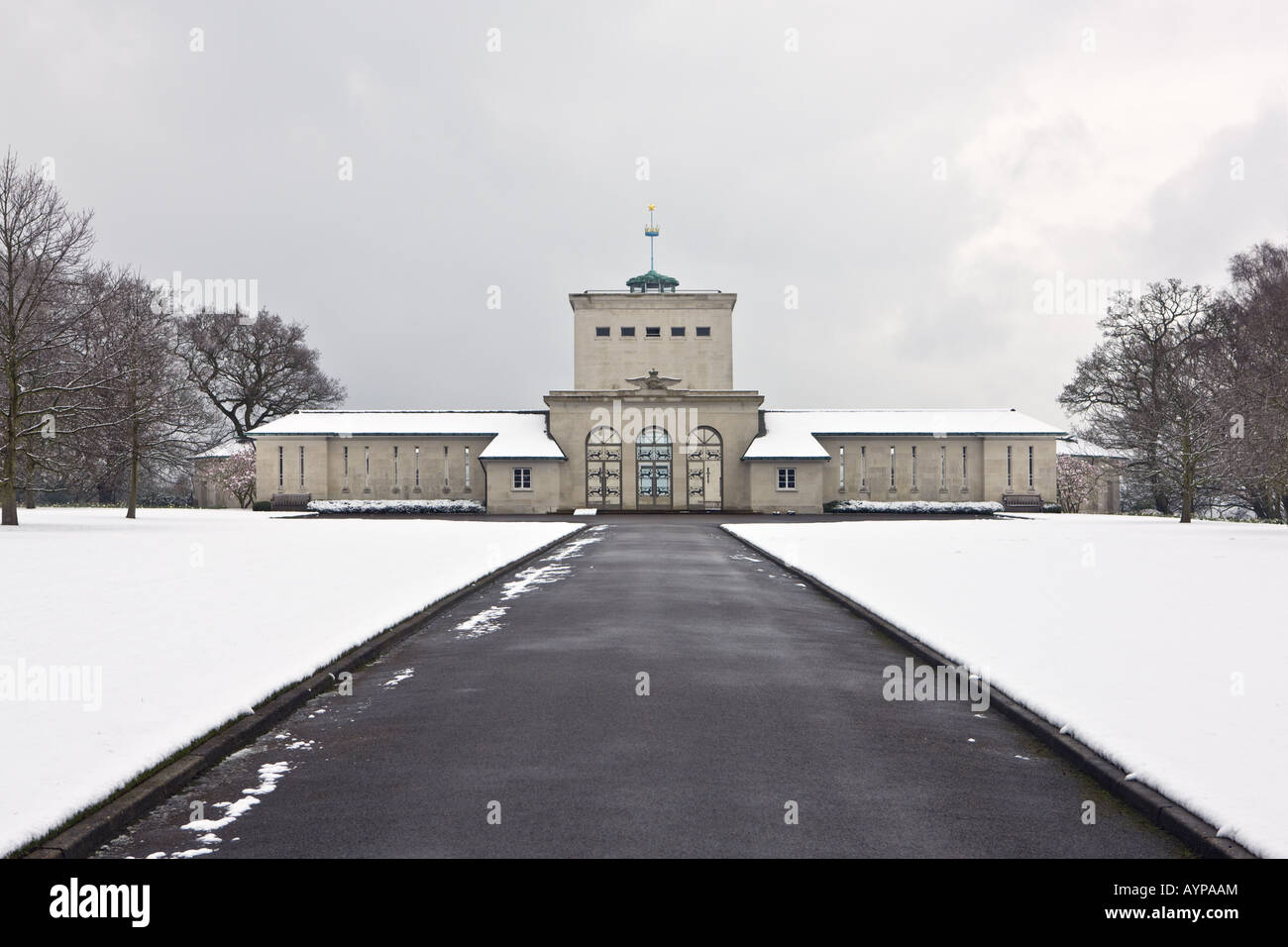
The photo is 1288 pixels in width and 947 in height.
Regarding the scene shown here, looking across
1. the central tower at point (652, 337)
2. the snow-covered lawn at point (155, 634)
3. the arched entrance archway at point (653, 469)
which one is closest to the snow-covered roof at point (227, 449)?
the central tower at point (652, 337)

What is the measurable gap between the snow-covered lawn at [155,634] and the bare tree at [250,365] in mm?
41490

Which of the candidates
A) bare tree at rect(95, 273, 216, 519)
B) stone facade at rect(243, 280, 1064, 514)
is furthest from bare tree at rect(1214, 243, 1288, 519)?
bare tree at rect(95, 273, 216, 519)

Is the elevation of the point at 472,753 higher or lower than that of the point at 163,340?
lower

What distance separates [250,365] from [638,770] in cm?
6496

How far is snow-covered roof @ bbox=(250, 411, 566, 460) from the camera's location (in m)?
52.5

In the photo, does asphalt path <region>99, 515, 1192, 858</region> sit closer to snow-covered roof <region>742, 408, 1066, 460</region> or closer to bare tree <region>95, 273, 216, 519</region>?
bare tree <region>95, 273, 216, 519</region>

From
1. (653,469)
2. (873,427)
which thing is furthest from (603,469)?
(873,427)

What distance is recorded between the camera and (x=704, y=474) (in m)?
52.8

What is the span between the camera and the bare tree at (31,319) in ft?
100

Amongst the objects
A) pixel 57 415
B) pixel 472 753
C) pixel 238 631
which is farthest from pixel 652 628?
pixel 57 415
